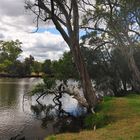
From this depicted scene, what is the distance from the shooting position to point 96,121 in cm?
2570

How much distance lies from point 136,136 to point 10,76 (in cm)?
12776

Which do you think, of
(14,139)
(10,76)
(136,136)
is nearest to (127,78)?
(14,139)

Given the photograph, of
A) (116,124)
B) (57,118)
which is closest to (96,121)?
(116,124)

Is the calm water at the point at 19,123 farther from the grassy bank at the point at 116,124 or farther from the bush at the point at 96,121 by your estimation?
the grassy bank at the point at 116,124

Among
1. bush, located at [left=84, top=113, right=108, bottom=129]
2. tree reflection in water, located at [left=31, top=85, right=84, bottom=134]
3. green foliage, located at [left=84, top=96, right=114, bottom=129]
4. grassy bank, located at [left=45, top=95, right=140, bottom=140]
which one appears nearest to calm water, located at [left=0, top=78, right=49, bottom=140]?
tree reflection in water, located at [left=31, top=85, right=84, bottom=134]

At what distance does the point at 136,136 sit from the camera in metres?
17.1

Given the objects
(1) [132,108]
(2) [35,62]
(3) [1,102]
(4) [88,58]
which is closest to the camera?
(1) [132,108]

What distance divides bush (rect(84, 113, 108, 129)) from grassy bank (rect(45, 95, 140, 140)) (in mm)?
447

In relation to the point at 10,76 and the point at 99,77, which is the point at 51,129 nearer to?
the point at 99,77

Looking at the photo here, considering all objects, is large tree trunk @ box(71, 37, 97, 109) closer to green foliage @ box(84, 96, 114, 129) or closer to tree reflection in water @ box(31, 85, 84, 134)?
green foliage @ box(84, 96, 114, 129)

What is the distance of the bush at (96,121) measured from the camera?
24.9 meters

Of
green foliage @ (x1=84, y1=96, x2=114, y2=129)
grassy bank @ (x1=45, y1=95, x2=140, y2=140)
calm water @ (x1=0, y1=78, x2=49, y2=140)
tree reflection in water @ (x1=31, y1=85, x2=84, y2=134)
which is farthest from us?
tree reflection in water @ (x1=31, y1=85, x2=84, y2=134)

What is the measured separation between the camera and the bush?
24938 mm

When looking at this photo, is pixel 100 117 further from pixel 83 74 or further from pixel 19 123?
pixel 19 123
